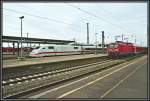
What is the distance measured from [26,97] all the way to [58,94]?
1.54 metres

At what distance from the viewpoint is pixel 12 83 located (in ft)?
47.4

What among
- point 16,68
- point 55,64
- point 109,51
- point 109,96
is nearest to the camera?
point 109,96

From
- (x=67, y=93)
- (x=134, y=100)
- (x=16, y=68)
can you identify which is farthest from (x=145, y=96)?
(x=16, y=68)

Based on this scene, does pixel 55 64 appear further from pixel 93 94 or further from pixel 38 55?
pixel 38 55

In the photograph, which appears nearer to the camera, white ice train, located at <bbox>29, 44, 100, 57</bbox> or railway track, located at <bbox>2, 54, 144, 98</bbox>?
railway track, located at <bbox>2, 54, 144, 98</bbox>

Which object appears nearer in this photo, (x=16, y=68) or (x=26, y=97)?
(x=26, y=97)

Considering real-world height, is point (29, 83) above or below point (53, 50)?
below

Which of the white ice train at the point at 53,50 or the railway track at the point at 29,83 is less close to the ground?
the white ice train at the point at 53,50

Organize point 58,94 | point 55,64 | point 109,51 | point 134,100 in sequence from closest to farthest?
point 134,100 < point 58,94 < point 55,64 < point 109,51

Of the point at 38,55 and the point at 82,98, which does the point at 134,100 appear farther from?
the point at 38,55

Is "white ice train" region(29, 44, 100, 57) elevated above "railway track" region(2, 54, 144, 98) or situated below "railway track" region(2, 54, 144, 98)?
above

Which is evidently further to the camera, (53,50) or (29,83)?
(53,50)

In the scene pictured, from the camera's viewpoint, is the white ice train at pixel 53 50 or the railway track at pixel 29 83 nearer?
the railway track at pixel 29 83

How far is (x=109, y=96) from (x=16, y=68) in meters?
11.0
